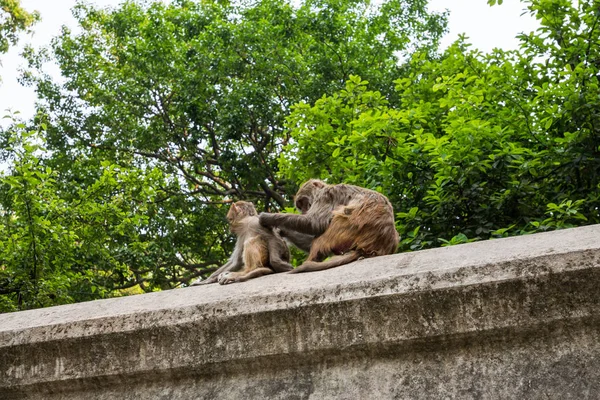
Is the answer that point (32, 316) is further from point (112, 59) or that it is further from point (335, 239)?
point (112, 59)

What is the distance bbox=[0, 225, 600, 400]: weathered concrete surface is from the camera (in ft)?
8.58

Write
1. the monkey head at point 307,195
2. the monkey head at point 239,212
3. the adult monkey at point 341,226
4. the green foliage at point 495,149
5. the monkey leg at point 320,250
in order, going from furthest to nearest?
1. the green foliage at point 495,149
2. the monkey head at point 239,212
3. the monkey head at point 307,195
4. the monkey leg at point 320,250
5. the adult monkey at point 341,226

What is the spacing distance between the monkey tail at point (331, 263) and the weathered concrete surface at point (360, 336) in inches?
14.9

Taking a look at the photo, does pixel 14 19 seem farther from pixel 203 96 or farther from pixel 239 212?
pixel 239 212

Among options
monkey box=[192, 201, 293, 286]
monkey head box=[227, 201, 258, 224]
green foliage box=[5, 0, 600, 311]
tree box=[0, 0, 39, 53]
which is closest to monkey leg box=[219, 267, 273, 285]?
monkey box=[192, 201, 293, 286]

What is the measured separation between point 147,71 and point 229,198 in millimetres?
3247

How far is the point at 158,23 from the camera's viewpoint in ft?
53.7

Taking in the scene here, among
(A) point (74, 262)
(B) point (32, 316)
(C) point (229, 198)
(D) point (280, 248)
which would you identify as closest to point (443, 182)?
(D) point (280, 248)

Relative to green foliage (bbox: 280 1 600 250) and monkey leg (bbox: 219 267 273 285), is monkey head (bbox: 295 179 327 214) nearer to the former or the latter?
monkey leg (bbox: 219 267 273 285)

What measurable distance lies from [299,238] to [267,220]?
0.25m

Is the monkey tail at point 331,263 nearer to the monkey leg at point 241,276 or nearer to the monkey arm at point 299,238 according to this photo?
the monkey leg at point 241,276

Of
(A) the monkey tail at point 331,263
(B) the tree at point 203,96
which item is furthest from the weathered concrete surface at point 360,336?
(B) the tree at point 203,96

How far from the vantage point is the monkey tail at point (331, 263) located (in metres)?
3.83

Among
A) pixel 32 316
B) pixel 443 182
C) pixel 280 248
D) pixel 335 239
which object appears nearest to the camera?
pixel 32 316
